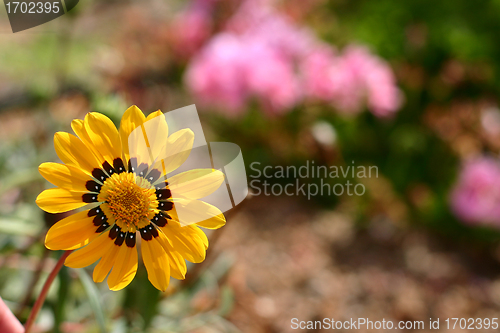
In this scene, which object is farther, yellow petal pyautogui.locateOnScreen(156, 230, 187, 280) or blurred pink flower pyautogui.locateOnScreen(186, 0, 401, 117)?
blurred pink flower pyautogui.locateOnScreen(186, 0, 401, 117)

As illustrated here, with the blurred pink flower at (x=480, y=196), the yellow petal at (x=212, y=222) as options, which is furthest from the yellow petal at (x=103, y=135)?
the blurred pink flower at (x=480, y=196)

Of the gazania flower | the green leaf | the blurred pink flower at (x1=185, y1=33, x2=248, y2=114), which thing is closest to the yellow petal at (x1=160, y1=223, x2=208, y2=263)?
the gazania flower

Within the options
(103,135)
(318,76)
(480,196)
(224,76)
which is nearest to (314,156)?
(318,76)

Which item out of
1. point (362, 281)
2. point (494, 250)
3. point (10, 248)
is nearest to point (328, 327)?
point (362, 281)

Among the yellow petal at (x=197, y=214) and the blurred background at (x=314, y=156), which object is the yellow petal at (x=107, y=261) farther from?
the blurred background at (x=314, y=156)

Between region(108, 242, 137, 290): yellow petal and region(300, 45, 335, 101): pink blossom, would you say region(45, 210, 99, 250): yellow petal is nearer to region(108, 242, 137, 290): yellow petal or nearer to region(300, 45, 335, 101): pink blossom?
region(108, 242, 137, 290): yellow petal
